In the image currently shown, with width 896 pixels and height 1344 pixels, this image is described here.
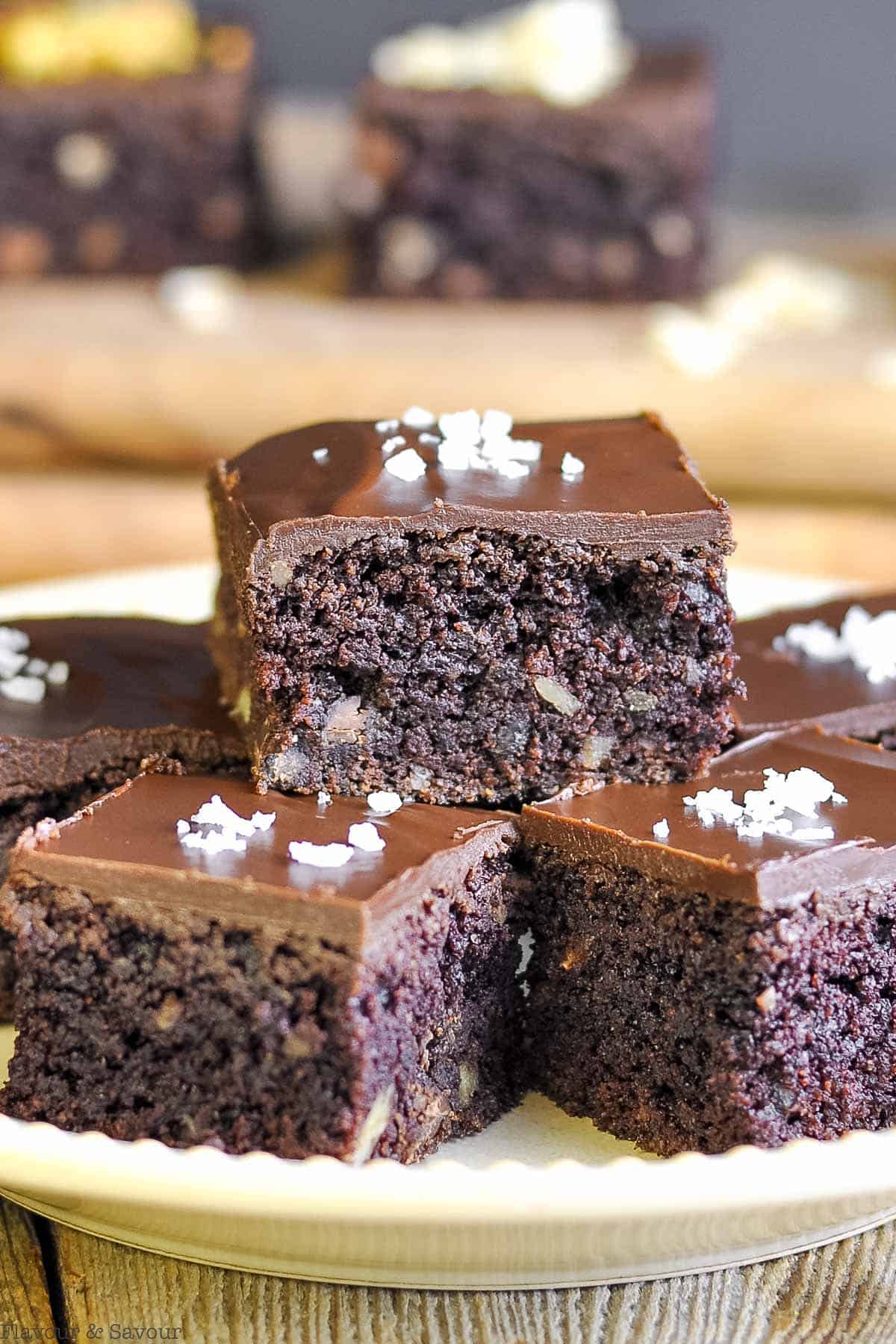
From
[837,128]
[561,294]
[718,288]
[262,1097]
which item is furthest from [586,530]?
[837,128]

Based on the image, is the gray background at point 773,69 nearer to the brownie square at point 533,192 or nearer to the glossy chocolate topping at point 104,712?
the brownie square at point 533,192

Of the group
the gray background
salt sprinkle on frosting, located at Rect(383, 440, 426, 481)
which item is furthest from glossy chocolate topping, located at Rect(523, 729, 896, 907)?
the gray background

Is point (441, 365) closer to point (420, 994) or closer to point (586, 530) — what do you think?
point (586, 530)

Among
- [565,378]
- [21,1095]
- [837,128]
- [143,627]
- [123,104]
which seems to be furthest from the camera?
[837,128]

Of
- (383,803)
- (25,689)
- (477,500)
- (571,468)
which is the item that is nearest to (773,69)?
(571,468)

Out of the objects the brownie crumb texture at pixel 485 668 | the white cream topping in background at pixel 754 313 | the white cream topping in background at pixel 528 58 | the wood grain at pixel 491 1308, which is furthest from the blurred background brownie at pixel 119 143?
the wood grain at pixel 491 1308
